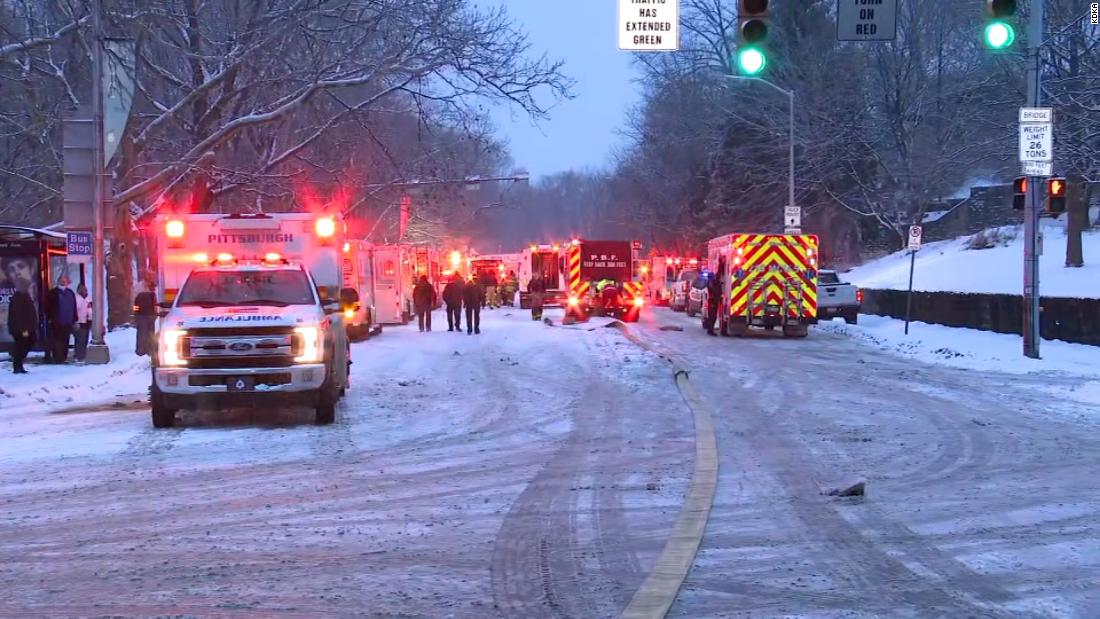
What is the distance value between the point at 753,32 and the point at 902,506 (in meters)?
7.25

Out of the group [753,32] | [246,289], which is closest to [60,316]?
[246,289]

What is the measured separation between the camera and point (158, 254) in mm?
18531

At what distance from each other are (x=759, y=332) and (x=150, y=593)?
1076 inches

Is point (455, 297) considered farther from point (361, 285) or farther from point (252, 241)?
point (252, 241)

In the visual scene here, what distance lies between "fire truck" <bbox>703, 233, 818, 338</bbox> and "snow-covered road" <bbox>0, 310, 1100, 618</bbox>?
1178 cm

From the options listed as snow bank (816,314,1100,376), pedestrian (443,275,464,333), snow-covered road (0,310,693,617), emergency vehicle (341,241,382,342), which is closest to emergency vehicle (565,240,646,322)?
pedestrian (443,275,464,333)

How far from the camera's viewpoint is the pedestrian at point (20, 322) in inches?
731

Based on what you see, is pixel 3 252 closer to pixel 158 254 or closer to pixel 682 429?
pixel 158 254

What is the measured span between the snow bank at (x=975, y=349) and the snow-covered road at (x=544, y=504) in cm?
336

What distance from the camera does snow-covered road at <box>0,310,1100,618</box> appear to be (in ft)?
20.7

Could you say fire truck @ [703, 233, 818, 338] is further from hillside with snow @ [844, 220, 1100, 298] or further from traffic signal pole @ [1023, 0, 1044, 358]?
traffic signal pole @ [1023, 0, 1044, 358]

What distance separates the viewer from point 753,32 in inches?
→ 546

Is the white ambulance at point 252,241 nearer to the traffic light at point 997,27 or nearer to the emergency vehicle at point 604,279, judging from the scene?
the traffic light at point 997,27

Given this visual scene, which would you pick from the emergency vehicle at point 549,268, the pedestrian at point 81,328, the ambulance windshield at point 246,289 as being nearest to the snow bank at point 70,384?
the pedestrian at point 81,328
